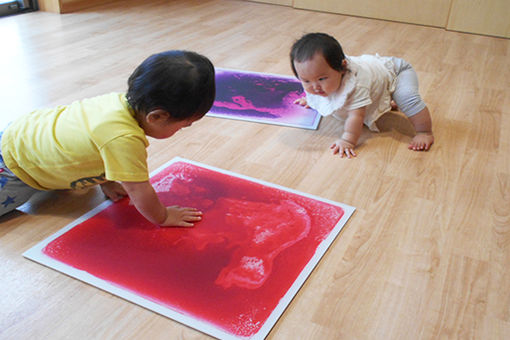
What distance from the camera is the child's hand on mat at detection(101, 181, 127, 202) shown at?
971 mm

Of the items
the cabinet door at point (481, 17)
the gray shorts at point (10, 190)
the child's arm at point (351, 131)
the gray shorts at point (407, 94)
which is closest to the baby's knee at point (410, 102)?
the gray shorts at point (407, 94)

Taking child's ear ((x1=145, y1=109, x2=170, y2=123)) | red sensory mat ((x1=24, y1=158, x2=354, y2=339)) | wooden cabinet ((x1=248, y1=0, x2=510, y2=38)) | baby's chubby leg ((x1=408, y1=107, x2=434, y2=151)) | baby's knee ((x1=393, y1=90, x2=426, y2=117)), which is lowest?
red sensory mat ((x1=24, y1=158, x2=354, y2=339))

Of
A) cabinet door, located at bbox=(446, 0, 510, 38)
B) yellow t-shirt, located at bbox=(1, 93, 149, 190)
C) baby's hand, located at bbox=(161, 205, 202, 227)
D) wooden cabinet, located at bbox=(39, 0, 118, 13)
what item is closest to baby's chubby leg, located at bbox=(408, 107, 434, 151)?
baby's hand, located at bbox=(161, 205, 202, 227)

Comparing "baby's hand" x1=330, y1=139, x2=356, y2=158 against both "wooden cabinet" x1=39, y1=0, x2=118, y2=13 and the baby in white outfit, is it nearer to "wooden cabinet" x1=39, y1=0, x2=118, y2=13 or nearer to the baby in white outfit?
the baby in white outfit

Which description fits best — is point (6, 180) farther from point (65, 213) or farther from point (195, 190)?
point (195, 190)

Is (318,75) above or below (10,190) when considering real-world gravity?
above

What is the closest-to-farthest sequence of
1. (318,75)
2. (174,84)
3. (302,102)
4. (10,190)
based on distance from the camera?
(174,84)
(10,190)
(318,75)
(302,102)

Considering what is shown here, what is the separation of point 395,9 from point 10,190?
239 centimetres

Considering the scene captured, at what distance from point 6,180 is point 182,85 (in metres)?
0.43

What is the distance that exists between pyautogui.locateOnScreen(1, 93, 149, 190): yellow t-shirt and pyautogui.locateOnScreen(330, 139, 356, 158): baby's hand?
565mm

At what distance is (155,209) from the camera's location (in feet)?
2.80

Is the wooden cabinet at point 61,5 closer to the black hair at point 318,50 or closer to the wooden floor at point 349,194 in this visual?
the wooden floor at point 349,194

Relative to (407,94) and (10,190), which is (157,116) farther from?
(407,94)

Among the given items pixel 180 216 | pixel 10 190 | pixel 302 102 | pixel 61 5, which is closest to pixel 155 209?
pixel 180 216
